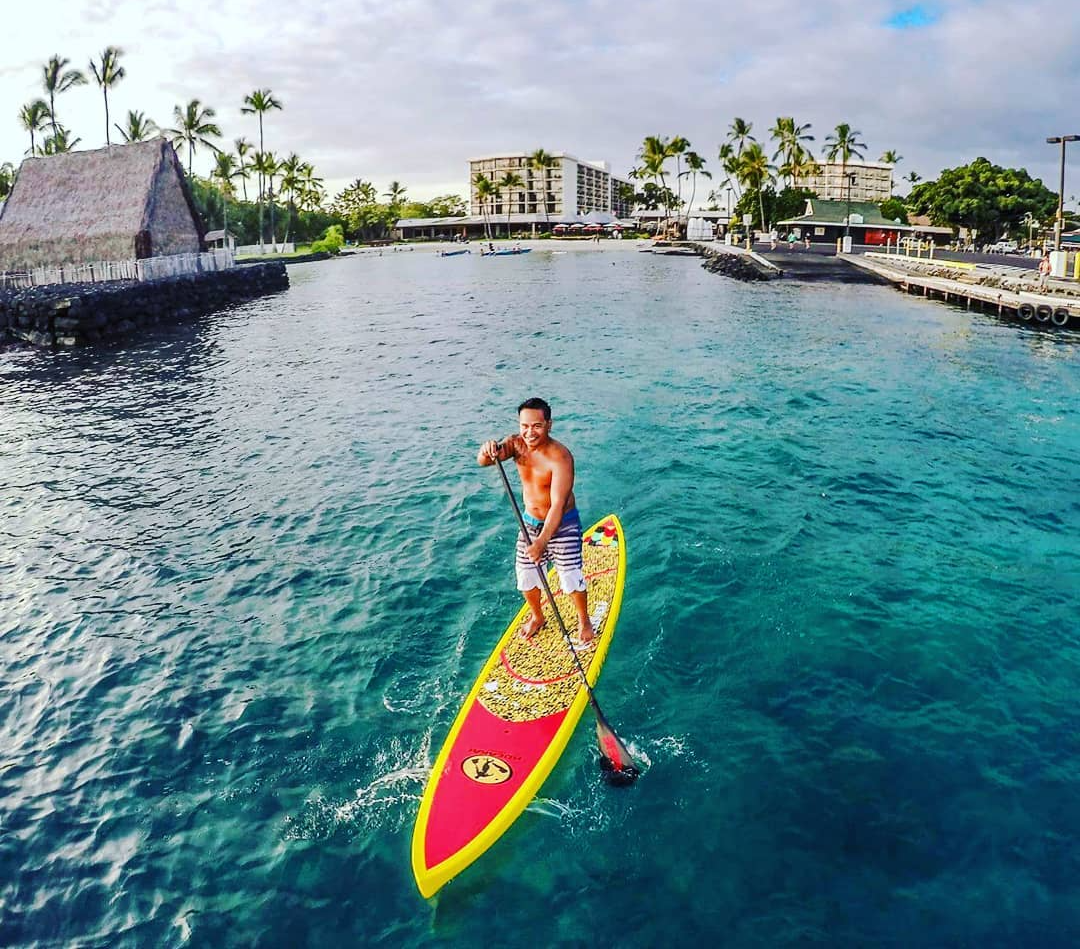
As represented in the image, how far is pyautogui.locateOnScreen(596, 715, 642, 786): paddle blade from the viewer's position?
6797 mm

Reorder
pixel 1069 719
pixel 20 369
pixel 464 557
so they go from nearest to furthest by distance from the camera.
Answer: pixel 1069 719 → pixel 464 557 → pixel 20 369

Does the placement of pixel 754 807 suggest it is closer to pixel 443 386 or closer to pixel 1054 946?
pixel 1054 946

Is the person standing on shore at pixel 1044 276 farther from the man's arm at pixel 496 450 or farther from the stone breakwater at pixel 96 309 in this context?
the stone breakwater at pixel 96 309

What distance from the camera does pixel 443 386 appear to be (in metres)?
24.9

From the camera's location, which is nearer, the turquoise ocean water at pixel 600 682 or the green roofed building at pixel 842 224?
the turquoise ocean water at pixel 600 682

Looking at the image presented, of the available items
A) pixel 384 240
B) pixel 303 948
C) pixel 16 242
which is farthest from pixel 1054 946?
pixel 384 240

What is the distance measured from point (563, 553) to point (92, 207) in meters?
49.7

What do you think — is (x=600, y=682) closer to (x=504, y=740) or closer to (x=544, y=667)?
(x=544, y=667)

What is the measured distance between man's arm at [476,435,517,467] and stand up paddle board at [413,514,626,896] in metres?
2.33

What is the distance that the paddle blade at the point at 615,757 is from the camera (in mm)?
6797

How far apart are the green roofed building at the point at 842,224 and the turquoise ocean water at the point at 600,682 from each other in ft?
288

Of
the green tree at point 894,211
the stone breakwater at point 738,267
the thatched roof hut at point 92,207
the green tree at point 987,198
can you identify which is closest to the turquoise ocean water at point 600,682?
the thatched roof hut at point 92,207

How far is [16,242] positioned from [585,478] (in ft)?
152

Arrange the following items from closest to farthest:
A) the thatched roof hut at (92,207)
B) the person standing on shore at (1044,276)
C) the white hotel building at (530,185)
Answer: the person standing on shore at (1044,276)
the thatched roof hut at (92,207)
the white hotel building at (530,185)
